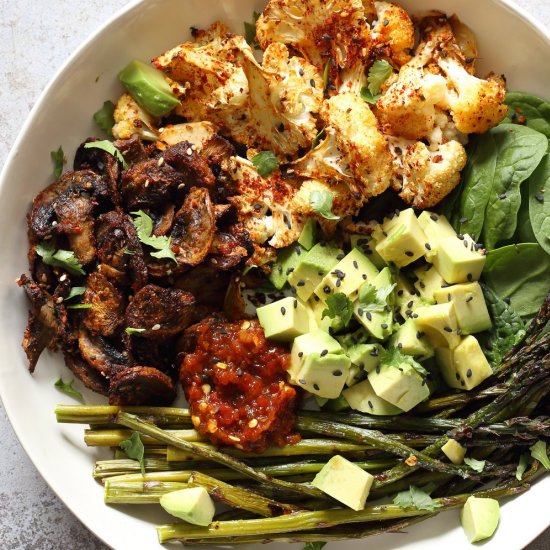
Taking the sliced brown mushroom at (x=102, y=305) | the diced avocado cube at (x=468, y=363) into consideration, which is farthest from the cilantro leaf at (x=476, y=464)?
the sliced brown mushroom at (x=102, y=305)

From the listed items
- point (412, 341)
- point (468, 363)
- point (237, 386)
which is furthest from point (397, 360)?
point (237, 386)

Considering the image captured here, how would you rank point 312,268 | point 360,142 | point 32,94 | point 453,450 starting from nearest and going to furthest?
1. point 360,142
2. point 453,450
3. point 312,268
4. point 32,94

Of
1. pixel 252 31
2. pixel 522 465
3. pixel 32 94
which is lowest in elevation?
pixel 32 94

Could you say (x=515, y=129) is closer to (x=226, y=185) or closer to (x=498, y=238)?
(x=498, y=238)

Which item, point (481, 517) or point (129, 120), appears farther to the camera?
point (129, 120)

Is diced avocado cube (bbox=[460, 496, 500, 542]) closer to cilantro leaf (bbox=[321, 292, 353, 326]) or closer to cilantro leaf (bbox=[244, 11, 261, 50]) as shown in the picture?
cilantro leaf (bbox=[321, 292, 353, 326])

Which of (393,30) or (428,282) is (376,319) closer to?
(428,282)

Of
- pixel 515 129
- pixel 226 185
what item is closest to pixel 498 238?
pixel 515 129

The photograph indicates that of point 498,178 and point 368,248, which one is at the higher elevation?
point 498,178
